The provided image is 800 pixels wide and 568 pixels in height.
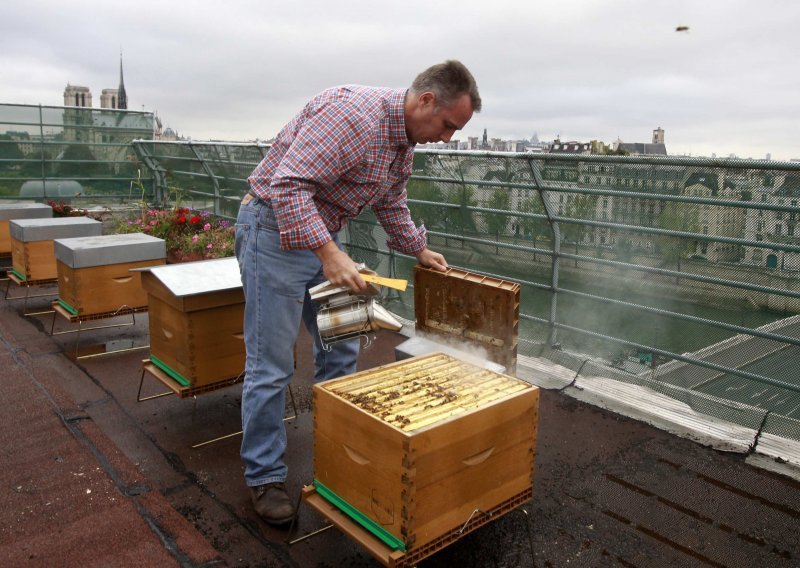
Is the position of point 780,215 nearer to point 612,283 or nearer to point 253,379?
point 612,283

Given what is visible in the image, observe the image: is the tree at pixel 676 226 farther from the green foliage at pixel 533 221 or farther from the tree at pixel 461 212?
the tree at pixel 461 212

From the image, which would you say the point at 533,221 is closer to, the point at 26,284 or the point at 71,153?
the point at 26,284

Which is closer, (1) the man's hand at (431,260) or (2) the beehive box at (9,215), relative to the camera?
(1) the man's hand at (431,260)

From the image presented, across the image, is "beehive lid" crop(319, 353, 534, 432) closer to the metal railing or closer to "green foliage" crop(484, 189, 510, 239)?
the metal railing

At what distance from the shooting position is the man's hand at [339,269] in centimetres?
254

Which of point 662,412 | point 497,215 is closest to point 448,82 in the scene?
point 662,412

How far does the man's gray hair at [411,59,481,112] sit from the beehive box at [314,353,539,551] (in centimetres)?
119

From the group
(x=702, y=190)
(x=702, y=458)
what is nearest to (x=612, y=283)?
(x=702, y=190)

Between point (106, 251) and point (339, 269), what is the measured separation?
3094 mm

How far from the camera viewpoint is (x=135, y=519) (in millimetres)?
2885

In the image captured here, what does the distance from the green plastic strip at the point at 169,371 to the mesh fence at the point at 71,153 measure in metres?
7.55

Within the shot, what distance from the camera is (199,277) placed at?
149 inches

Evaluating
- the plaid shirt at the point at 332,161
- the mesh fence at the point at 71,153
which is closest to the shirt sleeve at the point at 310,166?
the plaid shirt at the point at 332,161

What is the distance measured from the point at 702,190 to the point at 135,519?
3.73 meters
